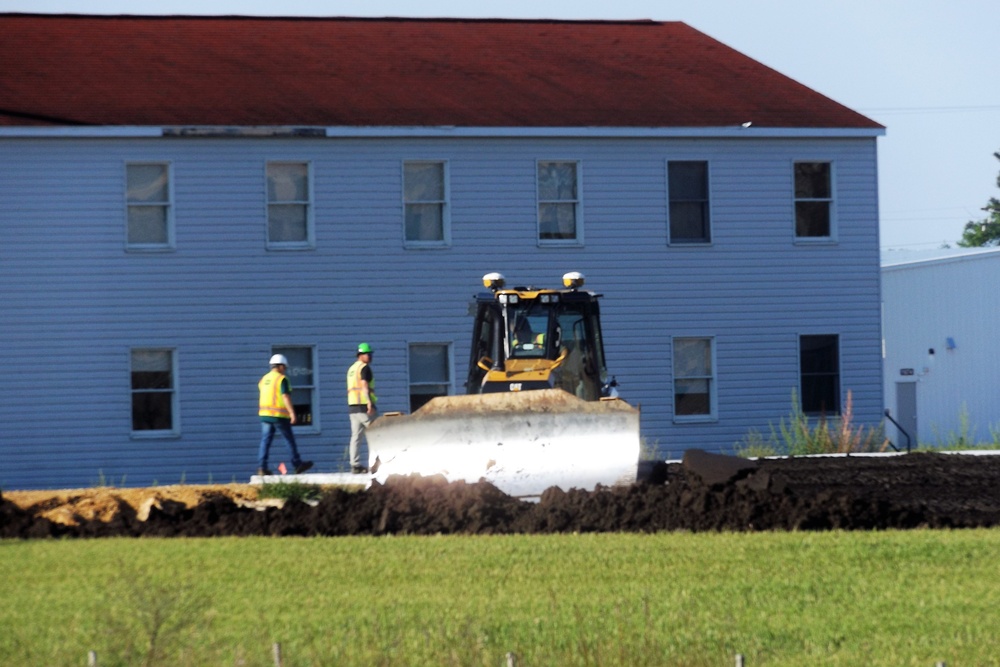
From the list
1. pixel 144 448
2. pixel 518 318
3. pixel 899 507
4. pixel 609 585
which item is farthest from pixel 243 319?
pixel 609 585

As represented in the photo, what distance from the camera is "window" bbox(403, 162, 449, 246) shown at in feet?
93.6

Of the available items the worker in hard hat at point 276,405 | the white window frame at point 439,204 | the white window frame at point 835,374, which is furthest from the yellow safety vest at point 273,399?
the white window frame at point 835,374

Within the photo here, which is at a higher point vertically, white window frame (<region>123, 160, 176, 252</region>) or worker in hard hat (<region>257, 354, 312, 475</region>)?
white window frame (<region>123, 160, 176, 252</region>)

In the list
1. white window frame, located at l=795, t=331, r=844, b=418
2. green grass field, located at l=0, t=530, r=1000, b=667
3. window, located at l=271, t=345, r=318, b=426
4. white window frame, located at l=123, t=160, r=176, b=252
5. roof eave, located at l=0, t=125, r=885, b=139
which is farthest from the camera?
white window frame, located at l=795, t=331, r=844, b=418

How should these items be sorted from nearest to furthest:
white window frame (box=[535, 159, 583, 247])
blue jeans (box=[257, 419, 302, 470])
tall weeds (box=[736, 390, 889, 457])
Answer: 1. blue jeans (box=[257, 419, 302, 470])
2. tall weeds (box=[736, 390, 889, 457])
3. white window frame (box=[535, 159, 583, 247])

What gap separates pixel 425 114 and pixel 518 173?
192 centimetres

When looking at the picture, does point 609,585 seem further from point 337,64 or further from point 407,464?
point 337,64

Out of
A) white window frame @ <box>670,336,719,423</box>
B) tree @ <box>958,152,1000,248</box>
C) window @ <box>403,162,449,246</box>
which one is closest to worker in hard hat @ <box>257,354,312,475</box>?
window @ <box>403,162,449,246</box>

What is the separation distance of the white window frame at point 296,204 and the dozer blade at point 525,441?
11591 mm

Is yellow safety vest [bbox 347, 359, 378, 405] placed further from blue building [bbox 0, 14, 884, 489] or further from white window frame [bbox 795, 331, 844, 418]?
white window frame [bbox 795, 331, 844, 418]

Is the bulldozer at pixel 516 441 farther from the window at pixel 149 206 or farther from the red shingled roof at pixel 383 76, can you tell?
the red shingled roof at pixel 383 76

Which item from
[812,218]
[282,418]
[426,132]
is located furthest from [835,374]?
[282,418]

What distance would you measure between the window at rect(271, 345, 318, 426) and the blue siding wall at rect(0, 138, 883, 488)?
0.19 m

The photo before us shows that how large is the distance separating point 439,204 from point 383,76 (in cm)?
285
